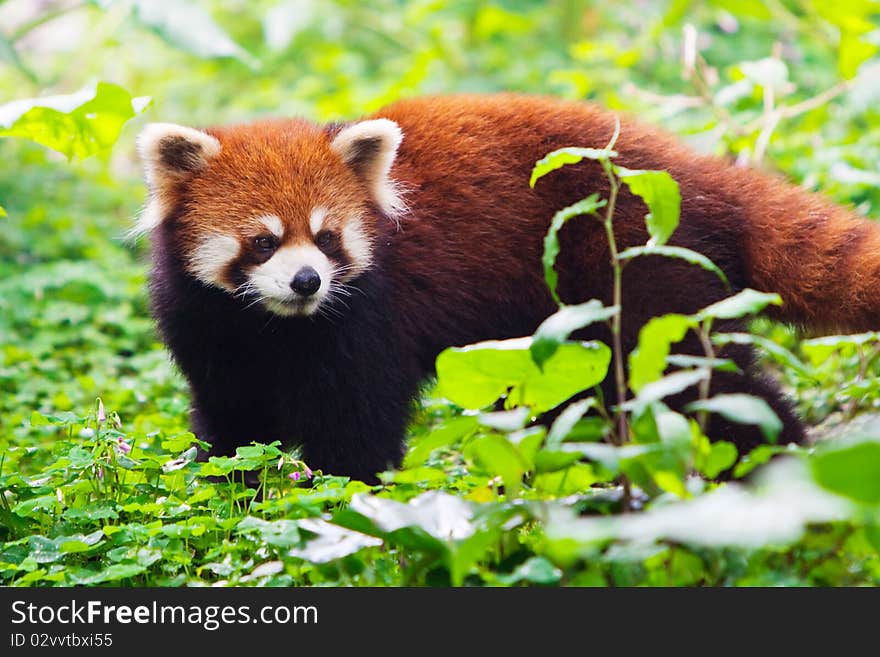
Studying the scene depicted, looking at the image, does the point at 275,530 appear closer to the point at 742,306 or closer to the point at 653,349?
the point at 653,349

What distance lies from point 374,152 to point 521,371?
5.03 feet

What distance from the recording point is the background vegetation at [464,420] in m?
2.15

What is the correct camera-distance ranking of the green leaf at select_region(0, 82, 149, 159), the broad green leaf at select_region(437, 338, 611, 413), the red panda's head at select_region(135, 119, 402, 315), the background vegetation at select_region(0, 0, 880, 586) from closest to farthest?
the background vegetation at select_region(0, 0, 880, 586) < the broad green leaf at select_region(437, 338, 611, 413) < the green leaf at select_region(0, 82, 149, 159) < the red panda's head at select_region(135, 119, 402, 315)

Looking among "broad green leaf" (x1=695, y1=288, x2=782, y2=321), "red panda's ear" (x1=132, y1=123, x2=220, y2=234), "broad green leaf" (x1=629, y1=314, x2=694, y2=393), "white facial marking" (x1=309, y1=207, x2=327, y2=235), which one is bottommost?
"broad green leaf" (x1=629, y1=314, x2=694, y2=393)

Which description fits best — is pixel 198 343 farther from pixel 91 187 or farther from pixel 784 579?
pixel 91 187

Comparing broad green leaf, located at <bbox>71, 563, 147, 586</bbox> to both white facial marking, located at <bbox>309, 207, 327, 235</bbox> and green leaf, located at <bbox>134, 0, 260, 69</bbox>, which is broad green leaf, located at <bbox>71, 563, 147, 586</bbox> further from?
green leaf, located at <bbox>134, 0, 260, 69</bbox>

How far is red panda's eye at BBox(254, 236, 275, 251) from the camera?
3.62 metres

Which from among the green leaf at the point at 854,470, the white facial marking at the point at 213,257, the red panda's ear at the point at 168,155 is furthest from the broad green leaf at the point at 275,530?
the red panda's ear at the point at 168,155

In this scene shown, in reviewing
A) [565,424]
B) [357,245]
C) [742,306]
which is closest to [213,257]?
[357,245]

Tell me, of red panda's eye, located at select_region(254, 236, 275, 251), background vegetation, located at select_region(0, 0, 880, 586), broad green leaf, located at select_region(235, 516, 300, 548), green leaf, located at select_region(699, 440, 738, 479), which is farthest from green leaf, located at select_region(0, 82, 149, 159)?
green leaf, located at select_region(699, 440, 738, 479)

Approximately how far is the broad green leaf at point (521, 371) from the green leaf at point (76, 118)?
1284 mm

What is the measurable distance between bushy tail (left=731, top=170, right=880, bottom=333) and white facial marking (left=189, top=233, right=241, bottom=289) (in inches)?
71.2

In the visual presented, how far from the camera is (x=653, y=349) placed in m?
2.19

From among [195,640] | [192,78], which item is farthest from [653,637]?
[192,78]
